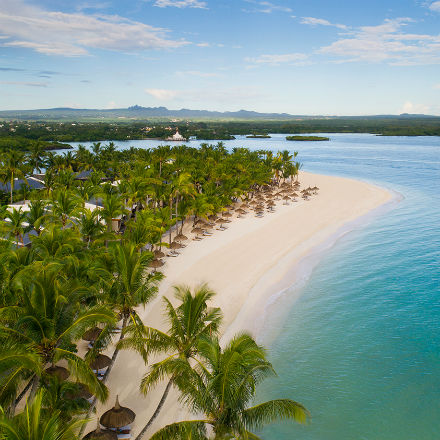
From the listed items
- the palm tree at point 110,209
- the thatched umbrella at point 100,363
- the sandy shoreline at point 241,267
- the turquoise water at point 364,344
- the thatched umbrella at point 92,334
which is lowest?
the turquoise water at point 364,344

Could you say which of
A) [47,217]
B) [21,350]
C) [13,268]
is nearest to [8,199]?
[47,217]

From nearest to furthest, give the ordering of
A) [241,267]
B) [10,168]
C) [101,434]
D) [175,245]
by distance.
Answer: [101,434]
[241,267]
[175,245]
[10,168]

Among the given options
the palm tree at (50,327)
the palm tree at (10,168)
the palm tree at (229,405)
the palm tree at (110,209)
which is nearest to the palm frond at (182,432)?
the palm tree at (229,405)

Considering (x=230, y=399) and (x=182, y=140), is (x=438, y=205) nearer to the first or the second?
(x=230, y=399)

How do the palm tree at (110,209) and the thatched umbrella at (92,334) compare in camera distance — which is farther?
the palm tree at (110,209)

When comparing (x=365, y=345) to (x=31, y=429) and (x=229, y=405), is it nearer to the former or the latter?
(x=229, y=405)

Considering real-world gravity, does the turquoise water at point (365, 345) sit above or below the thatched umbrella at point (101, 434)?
below

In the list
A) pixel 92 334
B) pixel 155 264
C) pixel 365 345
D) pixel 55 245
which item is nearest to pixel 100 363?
pixel 92 334

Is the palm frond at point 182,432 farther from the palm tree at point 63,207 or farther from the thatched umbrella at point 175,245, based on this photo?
the thatched umbrella at point 175,245
